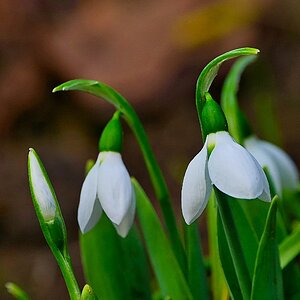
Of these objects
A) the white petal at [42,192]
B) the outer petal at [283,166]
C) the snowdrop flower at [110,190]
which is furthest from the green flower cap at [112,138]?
the outer petal at [283,166]

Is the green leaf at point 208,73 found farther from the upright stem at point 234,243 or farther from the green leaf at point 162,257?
the green leaf at point 162,257

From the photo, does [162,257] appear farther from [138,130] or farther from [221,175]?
[221,175]

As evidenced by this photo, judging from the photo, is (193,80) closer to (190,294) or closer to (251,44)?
(251,44)

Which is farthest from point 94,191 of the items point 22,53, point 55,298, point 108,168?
point 22,53

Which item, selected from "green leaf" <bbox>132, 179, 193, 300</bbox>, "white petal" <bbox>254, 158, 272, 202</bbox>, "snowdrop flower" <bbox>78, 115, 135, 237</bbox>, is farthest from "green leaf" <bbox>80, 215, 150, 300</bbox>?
"white petal" <bbox>254, 158, 272, 202</bbox>

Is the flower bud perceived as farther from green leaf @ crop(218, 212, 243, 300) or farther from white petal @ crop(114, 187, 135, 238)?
green leaf @ crop(218, 212, 243, 300)

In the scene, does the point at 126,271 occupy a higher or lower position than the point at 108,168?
lower
